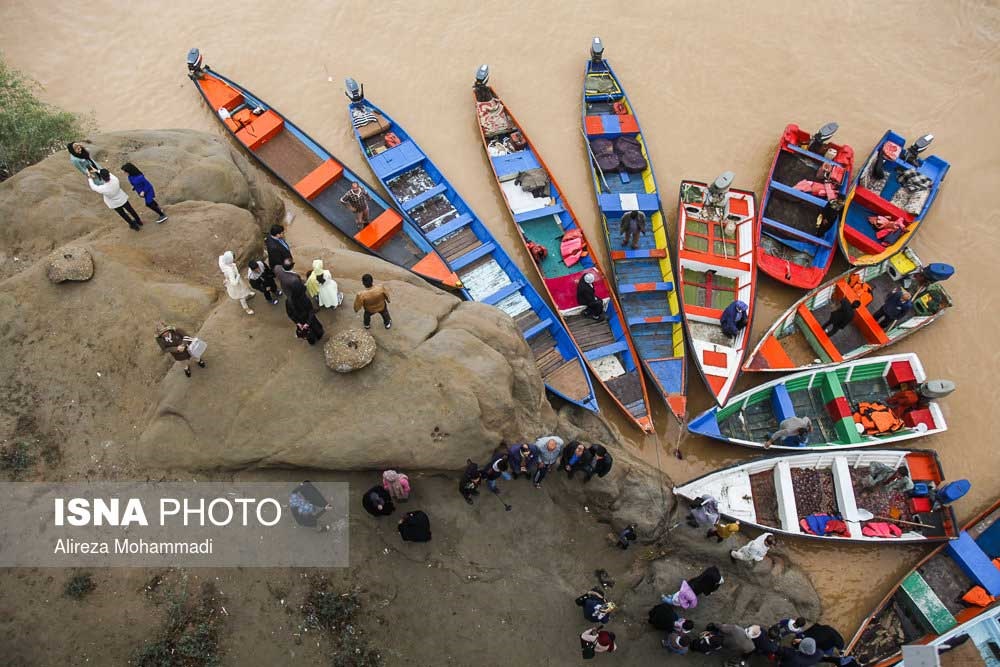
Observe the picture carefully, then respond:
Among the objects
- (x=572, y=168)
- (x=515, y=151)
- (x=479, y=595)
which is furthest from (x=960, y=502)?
Answer: (x=515, y=151)

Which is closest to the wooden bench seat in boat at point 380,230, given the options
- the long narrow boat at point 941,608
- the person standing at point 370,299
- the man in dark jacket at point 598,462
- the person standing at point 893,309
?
the person standing at point 370,299

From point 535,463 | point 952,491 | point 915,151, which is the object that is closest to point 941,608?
point 952,491

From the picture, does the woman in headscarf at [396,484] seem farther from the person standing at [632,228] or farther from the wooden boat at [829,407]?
the person standing at [632,228]

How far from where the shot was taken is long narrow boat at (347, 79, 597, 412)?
15523 millimetres

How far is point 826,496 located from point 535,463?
795 cm

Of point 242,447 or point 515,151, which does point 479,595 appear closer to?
point 242,447

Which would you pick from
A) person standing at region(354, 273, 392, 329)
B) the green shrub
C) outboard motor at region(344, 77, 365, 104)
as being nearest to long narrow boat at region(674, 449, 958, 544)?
person standing at region(354, 273, 392, 329)

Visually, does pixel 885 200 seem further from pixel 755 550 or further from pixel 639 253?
pixel 755 550

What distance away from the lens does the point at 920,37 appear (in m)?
23.4

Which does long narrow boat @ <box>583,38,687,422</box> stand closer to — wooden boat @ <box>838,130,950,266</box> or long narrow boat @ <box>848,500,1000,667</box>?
wooden boat @ <box>838,130,950,266</box>

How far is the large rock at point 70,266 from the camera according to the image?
1195 centimetres

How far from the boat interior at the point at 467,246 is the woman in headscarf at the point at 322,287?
5.12 meters

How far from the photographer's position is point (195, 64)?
19.7 meters

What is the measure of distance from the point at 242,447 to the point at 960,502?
17.6 meters
